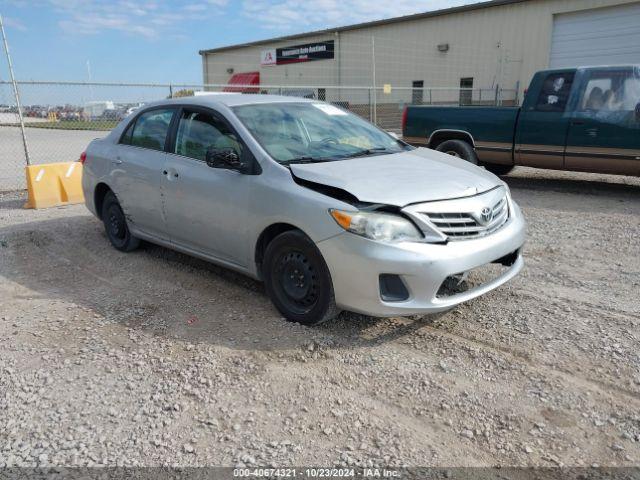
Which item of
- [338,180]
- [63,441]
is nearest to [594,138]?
[338,180]

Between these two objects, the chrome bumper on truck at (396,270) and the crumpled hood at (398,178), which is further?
the crumpled hood at (398,178)

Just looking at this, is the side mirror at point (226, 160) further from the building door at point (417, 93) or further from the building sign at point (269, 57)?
the building sign at point (269, 57)

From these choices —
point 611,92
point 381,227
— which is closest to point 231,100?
point 381,227

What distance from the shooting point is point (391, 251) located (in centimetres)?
322

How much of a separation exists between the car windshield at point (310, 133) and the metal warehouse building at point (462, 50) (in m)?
9.85

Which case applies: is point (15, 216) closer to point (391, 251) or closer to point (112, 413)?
point (112, 413)

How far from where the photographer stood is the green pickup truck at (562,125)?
302 inches

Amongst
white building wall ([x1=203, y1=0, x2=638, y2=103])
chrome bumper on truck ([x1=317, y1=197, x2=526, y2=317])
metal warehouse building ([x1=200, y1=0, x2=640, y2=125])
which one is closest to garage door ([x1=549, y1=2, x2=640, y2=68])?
metal warehouse building ([x1=200, y1=0, x2=640, y2=125])

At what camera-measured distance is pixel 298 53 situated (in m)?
33.8

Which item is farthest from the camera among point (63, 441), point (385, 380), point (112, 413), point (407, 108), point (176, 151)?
point (407, 108)

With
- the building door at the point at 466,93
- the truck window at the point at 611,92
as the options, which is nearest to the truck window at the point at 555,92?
the truck window at the point at 611,92

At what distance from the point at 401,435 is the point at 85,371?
6.55ft

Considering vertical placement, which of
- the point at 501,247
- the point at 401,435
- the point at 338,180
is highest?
the point at 338,180

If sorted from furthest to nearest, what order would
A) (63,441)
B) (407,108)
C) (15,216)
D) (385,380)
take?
(407,108)
(15,216)
(385,380)
(63,441)
